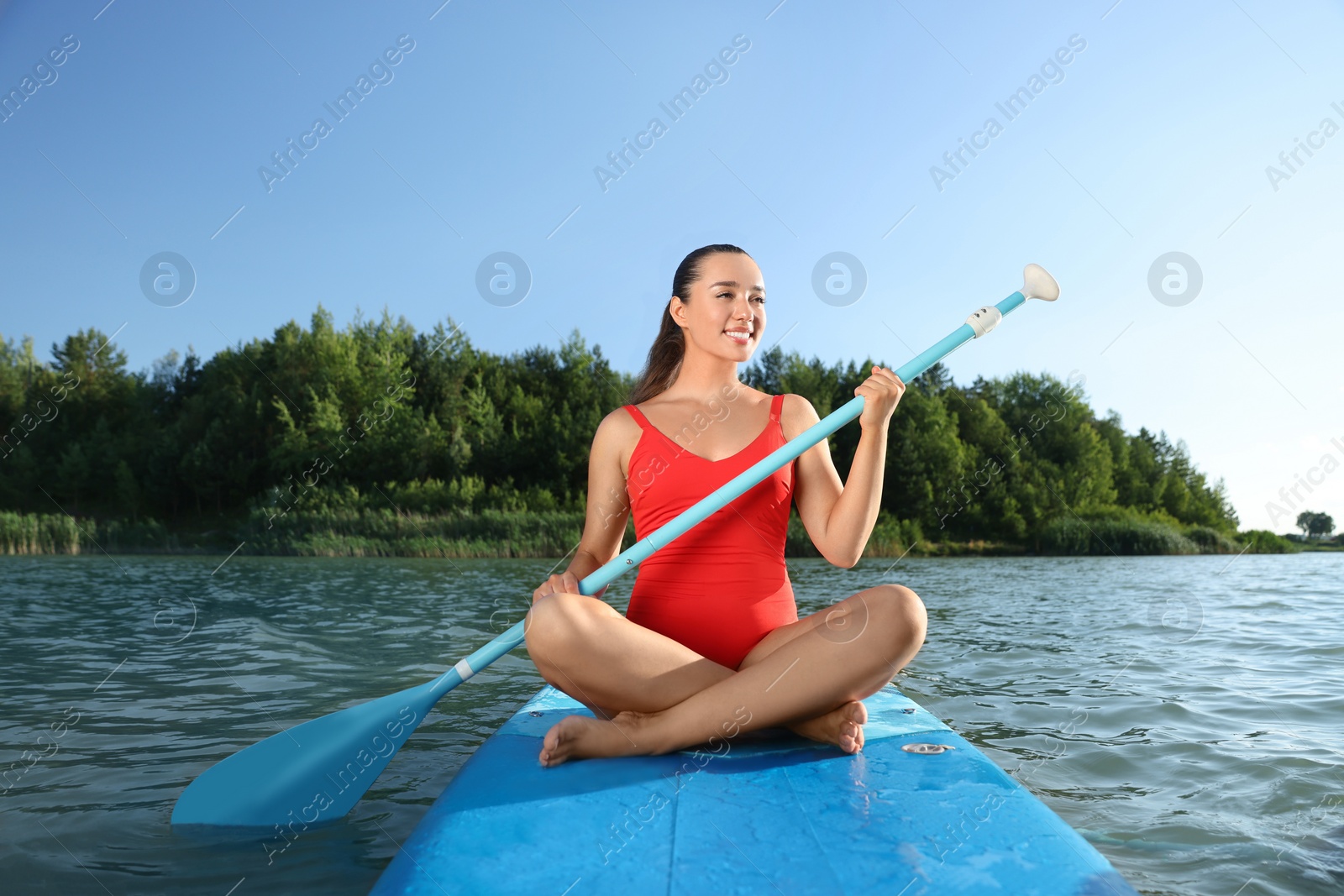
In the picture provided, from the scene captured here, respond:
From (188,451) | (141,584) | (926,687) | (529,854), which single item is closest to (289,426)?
(188,451)

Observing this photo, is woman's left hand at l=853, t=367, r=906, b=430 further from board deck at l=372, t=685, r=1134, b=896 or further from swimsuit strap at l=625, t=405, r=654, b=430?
board deck at l=372, t=685, r=1134, b=896

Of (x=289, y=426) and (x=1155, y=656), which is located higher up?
(x=289, y=426)

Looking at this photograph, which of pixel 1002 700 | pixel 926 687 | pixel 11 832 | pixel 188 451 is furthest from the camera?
pixel 188 451

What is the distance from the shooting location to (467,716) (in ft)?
11.6

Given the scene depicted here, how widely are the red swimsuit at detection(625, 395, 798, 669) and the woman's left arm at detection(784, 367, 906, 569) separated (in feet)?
0.17

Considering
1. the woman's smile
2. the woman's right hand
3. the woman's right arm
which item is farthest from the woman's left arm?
the woman's right hand

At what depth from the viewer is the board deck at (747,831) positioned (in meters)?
1.21

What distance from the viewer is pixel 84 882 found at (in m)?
1.77

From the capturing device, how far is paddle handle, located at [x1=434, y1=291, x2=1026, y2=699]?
1966 mm

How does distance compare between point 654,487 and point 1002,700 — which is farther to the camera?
point 1002,700

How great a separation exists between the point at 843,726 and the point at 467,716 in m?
2.19

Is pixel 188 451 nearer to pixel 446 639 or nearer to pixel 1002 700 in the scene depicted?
pixel 446 639

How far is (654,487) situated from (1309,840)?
5.96 feet

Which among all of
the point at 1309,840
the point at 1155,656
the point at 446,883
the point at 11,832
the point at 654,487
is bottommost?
the point at 1155,656
